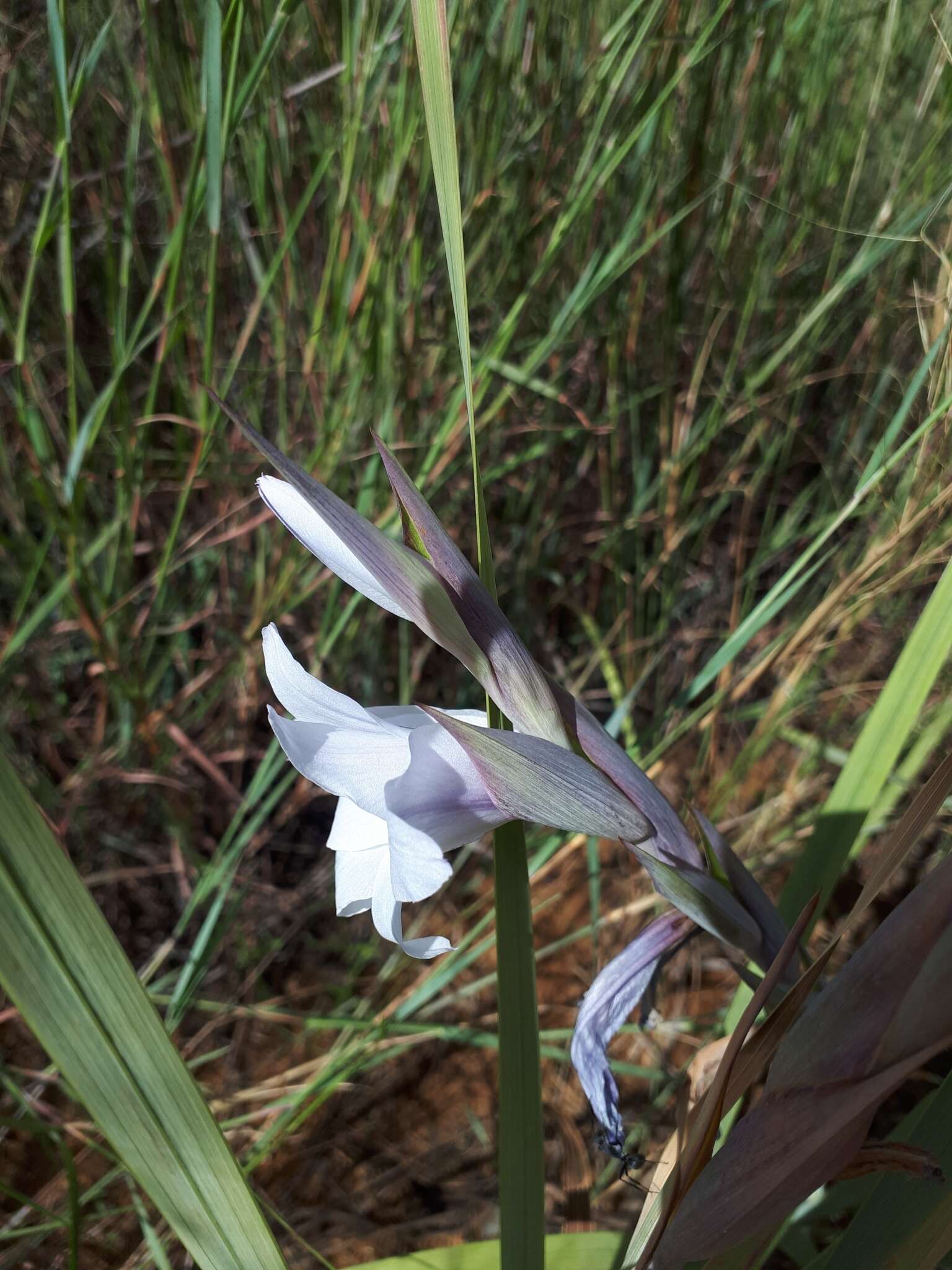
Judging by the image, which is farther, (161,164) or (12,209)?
(12,209)

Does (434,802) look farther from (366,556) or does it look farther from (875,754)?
(875,754)

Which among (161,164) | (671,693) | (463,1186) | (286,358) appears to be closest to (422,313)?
(286,358)

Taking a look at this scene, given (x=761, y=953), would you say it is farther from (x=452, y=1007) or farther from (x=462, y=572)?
(x=452, y=1007)

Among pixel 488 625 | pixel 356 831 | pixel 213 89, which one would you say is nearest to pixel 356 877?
pixel 356 831

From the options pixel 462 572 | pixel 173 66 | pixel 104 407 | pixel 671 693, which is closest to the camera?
pixel 462 572

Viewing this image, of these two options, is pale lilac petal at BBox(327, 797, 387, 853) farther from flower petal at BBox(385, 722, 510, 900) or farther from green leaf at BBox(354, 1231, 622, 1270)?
green leaf at BBox(354, 1231, 622, 1270)

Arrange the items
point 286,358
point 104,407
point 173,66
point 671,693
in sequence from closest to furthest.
A: point 104,407
point 173,66
point 286,358
point 671,693
